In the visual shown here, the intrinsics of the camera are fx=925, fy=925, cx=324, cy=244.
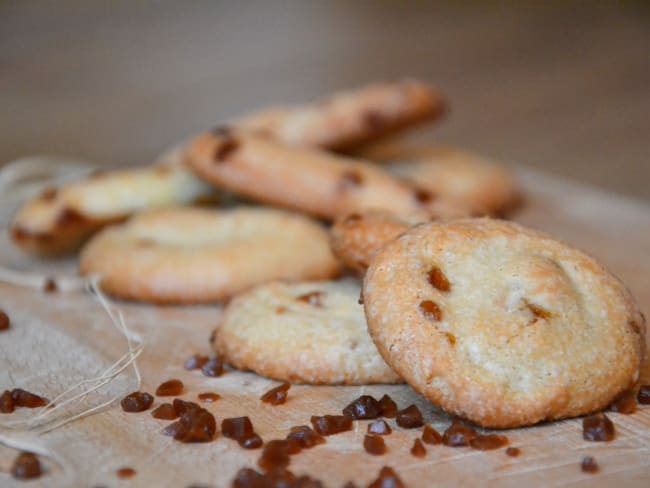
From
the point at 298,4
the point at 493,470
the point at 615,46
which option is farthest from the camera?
the point at 298,4

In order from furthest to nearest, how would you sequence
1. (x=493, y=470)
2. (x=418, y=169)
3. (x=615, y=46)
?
(x=615, y=46)
(x=418, y=169)
(x=493, y=470)

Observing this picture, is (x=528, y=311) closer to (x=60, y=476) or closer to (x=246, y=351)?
(x=246, y=351)

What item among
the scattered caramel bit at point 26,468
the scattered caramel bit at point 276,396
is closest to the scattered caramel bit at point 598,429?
the scattered caramel bit at point 276,396

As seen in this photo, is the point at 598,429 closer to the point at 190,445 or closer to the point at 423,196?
the point at 190,445

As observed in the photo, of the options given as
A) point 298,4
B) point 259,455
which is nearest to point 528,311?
point 259,455

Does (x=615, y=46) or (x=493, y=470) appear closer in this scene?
(x=493, y=470)

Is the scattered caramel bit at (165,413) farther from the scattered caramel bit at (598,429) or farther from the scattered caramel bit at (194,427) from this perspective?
the scattered caramel bit at (598,429)
